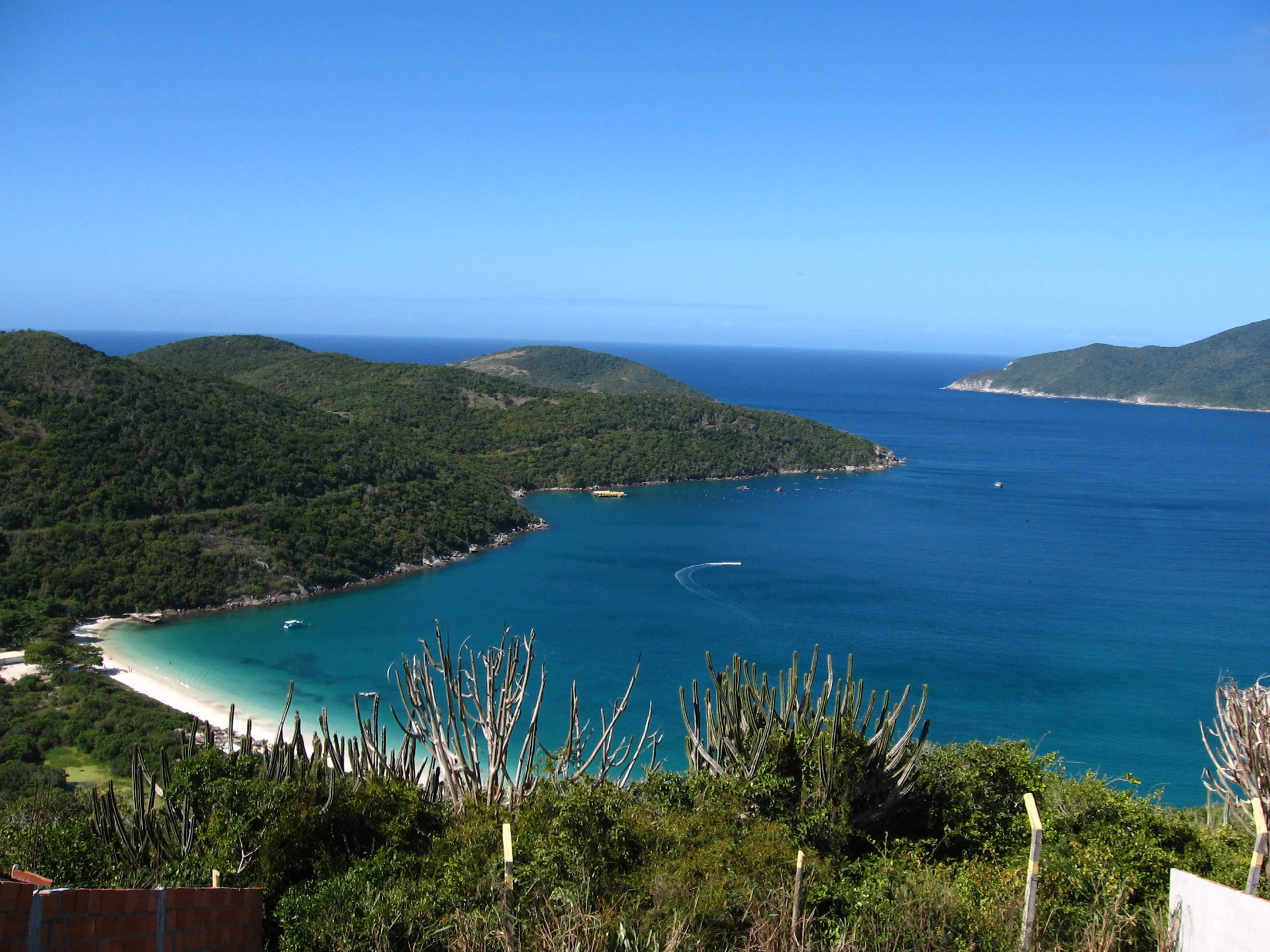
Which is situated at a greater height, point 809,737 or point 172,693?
point 809,737

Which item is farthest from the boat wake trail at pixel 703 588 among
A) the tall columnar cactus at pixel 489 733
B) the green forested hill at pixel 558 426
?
the tall columnar cactus at pixel 489 733

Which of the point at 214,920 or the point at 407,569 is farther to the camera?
the point at 407,569

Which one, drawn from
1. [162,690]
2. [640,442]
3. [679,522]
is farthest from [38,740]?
[640,442]

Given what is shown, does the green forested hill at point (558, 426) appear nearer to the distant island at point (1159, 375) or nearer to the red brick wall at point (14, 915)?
the red brick wall at point (14, 915)

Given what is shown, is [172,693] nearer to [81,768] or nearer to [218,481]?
[81,768]

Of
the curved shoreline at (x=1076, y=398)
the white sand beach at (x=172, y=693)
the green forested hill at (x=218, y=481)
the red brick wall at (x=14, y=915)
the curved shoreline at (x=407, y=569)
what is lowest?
the white sand beach at (x=172, y=693)

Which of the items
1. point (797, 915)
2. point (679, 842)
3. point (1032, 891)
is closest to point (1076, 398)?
point (679, 842)
